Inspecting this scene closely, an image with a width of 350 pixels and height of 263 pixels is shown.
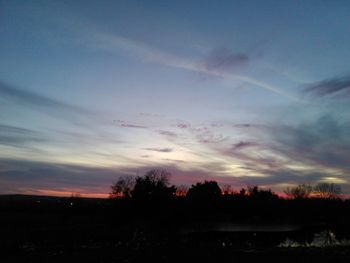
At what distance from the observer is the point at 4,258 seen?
20.3m

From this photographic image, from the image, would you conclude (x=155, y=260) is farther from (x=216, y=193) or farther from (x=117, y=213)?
(x=216, y=193)

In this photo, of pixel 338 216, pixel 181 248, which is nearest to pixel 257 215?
pixel 338 216

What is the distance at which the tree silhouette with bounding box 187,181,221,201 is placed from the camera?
8129 centimetres

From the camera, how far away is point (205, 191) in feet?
280

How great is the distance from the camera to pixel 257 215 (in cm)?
8819

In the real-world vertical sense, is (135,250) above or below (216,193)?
below

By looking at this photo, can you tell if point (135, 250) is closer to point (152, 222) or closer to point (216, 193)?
A: point (152, 222)

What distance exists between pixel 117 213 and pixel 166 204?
25.5 ft

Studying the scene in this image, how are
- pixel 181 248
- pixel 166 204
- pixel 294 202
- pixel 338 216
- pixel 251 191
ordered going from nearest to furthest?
pixel 181 248
pixel 166 204
pixel 338 216
pixel 294 202
pixel 251 191

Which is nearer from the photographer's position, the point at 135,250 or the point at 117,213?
the point at 135,250

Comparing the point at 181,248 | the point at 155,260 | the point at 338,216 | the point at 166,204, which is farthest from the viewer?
the point at 338,216

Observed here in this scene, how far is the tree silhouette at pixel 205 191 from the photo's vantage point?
267ft

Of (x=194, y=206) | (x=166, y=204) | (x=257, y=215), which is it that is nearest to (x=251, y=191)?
(x=257, y=215)

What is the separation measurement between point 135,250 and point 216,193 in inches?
2585
